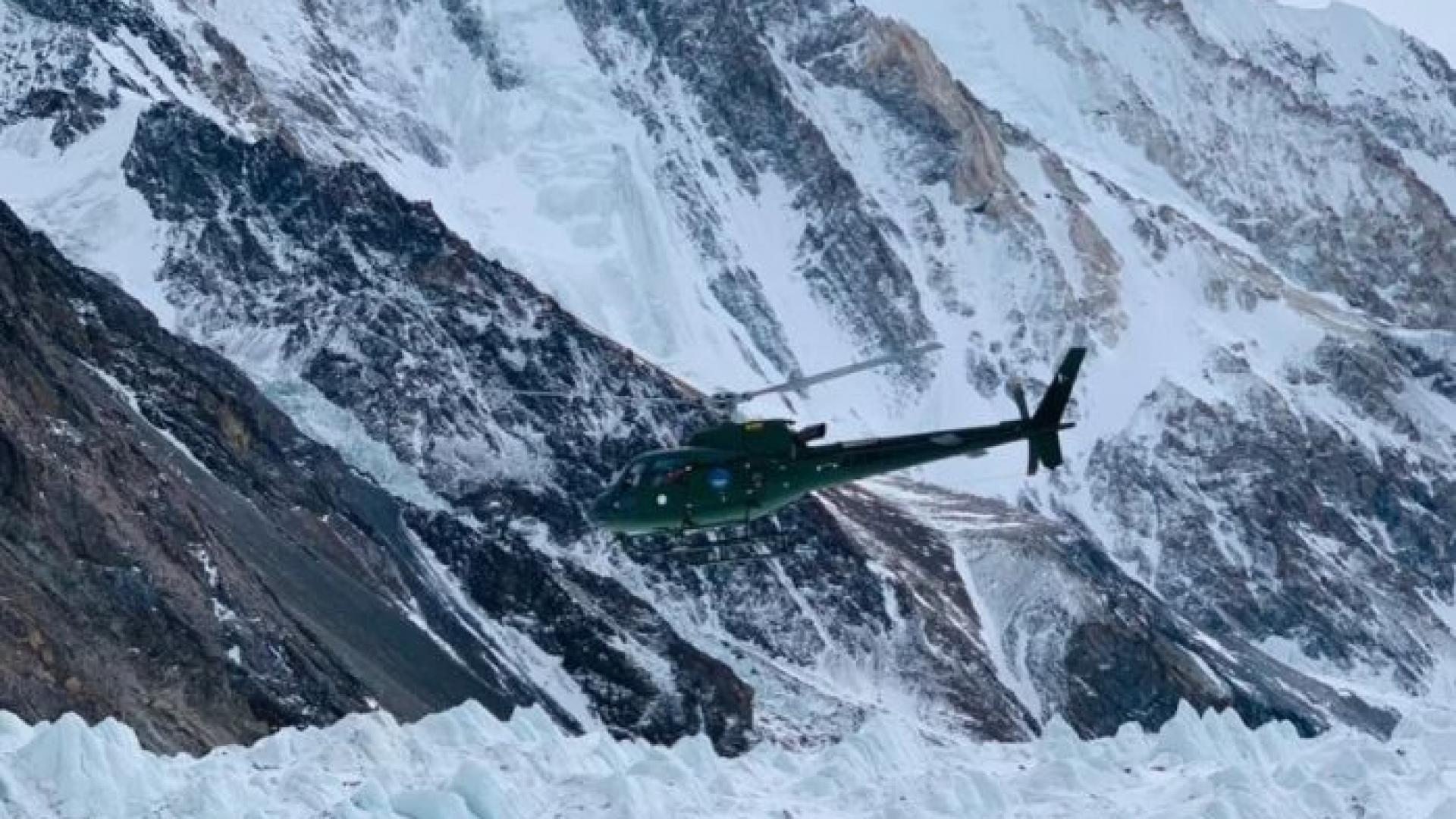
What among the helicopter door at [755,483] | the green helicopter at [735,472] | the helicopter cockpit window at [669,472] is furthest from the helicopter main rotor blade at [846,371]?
the helicopter cockpit window at [669,472]

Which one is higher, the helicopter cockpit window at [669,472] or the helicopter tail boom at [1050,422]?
the helicopter tail boom at [1050,422]

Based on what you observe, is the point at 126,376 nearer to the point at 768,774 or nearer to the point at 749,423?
the point at 749,423

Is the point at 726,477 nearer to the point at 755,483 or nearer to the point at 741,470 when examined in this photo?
the point at 741,470

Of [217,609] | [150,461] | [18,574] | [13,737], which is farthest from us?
[150,461]

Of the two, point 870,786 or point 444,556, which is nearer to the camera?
point 870,786

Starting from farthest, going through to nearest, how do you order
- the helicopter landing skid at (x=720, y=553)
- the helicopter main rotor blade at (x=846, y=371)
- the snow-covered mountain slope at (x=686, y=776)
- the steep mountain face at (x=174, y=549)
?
the steep mountain face at (x=174, y=549) → the helicopter landing skid at (x=720, y=553) → the helicopter main rotor blade at (x=846, y=371) → the snow-covered mountain slope at (x=686, y=776)

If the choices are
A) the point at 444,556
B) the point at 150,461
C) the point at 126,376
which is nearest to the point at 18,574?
the point at 150,461

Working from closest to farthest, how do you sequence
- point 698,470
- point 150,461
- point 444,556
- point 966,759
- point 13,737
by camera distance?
1. point 13,737
2. point 966,759
3. point 698,470
4. point 150,461
5. point 444,556

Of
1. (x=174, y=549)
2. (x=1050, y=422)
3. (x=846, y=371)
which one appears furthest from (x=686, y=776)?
(x=174, y=549)

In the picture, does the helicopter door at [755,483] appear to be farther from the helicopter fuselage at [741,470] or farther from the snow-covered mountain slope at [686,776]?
the snow-covered mountain slope at [686,776]
